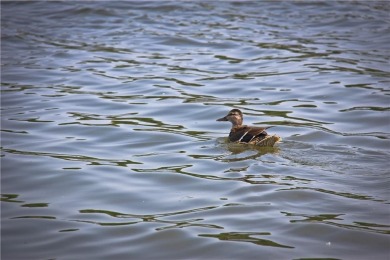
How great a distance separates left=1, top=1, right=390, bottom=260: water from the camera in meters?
6.93

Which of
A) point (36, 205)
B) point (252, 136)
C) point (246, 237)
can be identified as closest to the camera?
point (246, 237)

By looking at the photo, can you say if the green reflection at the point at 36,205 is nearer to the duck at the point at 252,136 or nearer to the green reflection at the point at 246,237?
the green reflection at the point at 246,237

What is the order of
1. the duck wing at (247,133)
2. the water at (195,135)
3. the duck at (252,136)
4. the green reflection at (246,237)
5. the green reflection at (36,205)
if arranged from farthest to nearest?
1. the duck wing at (247,133)
2. the duck at (252,136)
3. the green reflection at (36,205)
4. the water at (195,135)
5. the green reflection at (246,237)

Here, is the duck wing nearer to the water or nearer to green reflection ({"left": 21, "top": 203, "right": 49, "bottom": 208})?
the water

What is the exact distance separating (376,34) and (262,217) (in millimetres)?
11651

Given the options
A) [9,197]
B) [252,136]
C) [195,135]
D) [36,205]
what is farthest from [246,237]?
[195,135]

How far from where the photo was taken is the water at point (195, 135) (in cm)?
693

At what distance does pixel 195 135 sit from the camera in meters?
11.0

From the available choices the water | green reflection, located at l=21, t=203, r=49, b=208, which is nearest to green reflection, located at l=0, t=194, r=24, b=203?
the water

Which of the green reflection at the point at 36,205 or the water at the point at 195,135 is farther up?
the water at the point at 195,135

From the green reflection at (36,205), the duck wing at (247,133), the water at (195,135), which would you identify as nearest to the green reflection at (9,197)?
the water at (195,135)

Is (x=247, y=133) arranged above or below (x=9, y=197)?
above

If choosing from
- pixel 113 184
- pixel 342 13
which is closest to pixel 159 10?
pixel 342 13

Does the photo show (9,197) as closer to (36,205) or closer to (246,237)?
(36,205)
